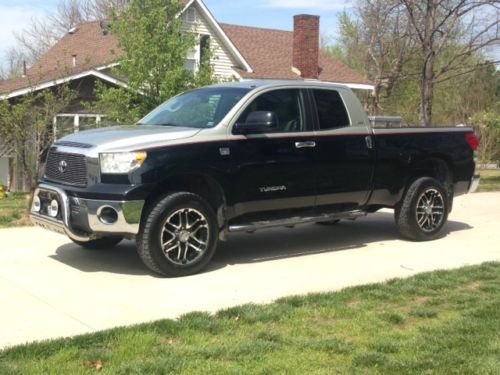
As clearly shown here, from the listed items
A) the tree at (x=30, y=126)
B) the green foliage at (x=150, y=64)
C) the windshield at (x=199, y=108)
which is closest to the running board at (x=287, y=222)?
the windshield at (x=199, y=108)

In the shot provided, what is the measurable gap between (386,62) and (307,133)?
29099 millimetres

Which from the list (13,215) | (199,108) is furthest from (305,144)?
(13,215)

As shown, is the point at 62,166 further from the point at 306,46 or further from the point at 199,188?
the point at 306,46

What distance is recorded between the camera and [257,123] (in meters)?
6.88

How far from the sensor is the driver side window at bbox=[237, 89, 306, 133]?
734cm

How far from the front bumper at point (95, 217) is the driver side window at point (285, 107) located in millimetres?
1883

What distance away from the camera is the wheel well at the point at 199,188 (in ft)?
21.6

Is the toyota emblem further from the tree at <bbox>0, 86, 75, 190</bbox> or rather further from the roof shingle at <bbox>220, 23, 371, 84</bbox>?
the roof shingle at <bbox>220, 23, 371, 84</bbox>

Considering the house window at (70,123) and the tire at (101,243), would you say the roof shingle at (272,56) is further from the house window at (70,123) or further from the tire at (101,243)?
the tire at (101,243)

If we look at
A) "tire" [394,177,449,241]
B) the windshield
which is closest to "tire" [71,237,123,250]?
the windshield

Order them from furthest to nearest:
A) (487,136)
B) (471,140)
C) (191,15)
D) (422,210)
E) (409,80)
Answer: (409,80) < (191,15) < (487,136) < (471,140) < (422,210)

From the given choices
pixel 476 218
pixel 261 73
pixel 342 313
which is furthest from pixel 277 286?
pixel 261 73

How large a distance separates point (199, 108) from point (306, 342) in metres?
3.52

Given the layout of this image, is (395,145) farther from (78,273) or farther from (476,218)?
(78,273)
